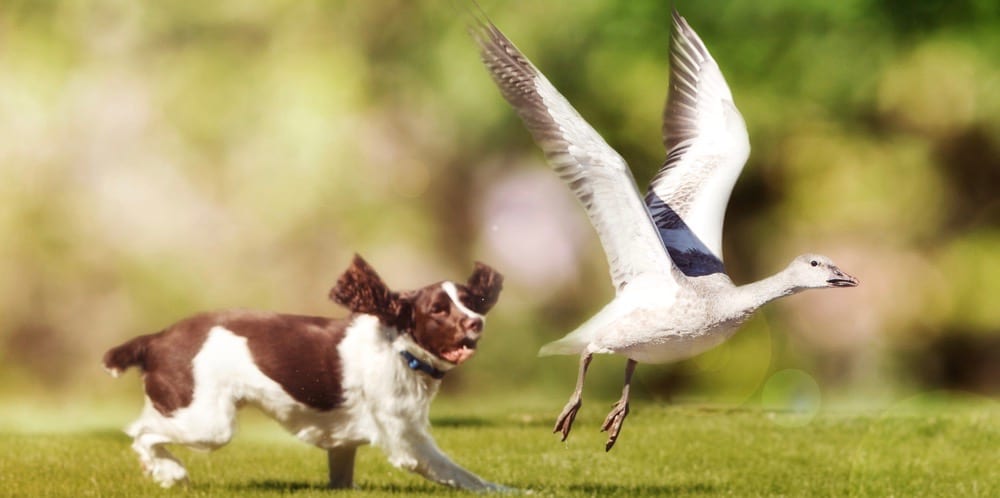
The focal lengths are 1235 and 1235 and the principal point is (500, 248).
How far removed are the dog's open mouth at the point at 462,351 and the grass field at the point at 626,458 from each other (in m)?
0.69

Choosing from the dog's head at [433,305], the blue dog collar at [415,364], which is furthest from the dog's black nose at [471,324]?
the blue dog collar at [415,364]

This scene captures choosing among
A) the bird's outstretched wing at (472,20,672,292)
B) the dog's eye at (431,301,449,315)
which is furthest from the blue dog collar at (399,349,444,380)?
the bird's outstretched wing at (472,20,672,292)

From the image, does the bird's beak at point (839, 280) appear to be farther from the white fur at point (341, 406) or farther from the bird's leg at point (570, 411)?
the white fur at point (341, 406)

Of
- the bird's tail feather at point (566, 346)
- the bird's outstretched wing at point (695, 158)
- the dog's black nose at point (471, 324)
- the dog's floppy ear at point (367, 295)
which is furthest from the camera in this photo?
the dog's floppy ear at point (367, 295)

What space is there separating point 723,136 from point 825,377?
A: 5002 millimetres

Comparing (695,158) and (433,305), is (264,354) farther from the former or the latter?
(695,158)

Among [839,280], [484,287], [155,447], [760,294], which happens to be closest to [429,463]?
[484,287]

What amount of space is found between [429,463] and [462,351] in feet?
1.76

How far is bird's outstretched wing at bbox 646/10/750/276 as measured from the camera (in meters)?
4.55

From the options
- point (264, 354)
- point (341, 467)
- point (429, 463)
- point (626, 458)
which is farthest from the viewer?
point (626, 458)

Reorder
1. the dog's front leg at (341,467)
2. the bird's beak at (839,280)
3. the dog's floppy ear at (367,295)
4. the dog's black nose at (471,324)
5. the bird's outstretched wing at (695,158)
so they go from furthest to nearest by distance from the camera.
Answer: the dog's front leg at (341,467)
the dog's floppy ear at (367,295)
the dog's black nose at (471,324)
the bird's outstretched wing at (695,158)
the bird's beak at (839,280)

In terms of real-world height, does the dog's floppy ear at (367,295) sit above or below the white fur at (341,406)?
above

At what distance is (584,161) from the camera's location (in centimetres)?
399

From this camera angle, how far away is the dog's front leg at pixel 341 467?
539 centimetres
